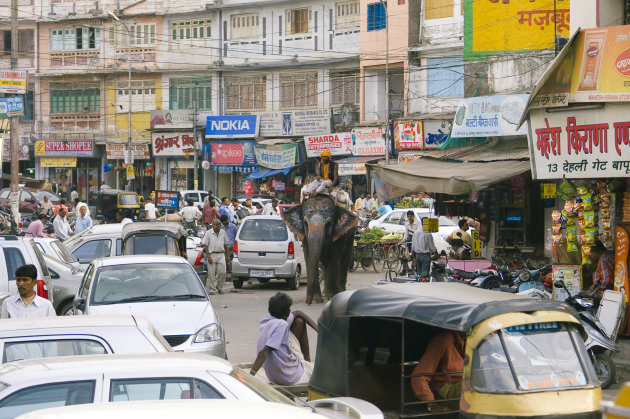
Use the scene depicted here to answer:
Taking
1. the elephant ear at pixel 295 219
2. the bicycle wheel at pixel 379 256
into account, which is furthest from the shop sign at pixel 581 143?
the bicycle wheel at pixel 379 256

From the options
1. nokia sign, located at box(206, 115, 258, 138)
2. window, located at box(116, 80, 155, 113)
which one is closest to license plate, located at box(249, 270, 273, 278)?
nokia sign, located at box(206, 115, 258, 138)

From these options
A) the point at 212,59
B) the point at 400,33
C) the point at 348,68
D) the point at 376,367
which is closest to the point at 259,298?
the point at 376,367

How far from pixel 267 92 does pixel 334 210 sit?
2972 centimetres

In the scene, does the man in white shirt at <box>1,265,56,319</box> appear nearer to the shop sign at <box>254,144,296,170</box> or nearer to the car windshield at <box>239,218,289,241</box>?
the car windshield at <box>239,218,289,241</box>

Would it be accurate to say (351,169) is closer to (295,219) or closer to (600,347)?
(295,219)

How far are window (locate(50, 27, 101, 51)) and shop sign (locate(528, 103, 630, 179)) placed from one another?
4211cm

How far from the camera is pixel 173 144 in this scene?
50.0 metres

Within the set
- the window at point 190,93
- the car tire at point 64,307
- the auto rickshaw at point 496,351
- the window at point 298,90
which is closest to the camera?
the auto rickshaw at point 496,351

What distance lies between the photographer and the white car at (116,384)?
5012mm

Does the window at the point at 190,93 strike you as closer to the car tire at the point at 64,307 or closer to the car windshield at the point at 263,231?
the car windshield at the point at 263,231

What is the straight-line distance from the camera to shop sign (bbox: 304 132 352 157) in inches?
1713

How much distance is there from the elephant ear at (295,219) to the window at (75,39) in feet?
118

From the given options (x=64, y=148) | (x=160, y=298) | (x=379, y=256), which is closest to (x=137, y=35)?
(x=64, y=148)

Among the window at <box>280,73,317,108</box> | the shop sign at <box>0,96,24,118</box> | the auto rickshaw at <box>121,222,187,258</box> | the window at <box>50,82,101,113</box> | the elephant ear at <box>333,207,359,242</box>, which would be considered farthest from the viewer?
the window at <box>50,82,101,113</box>
